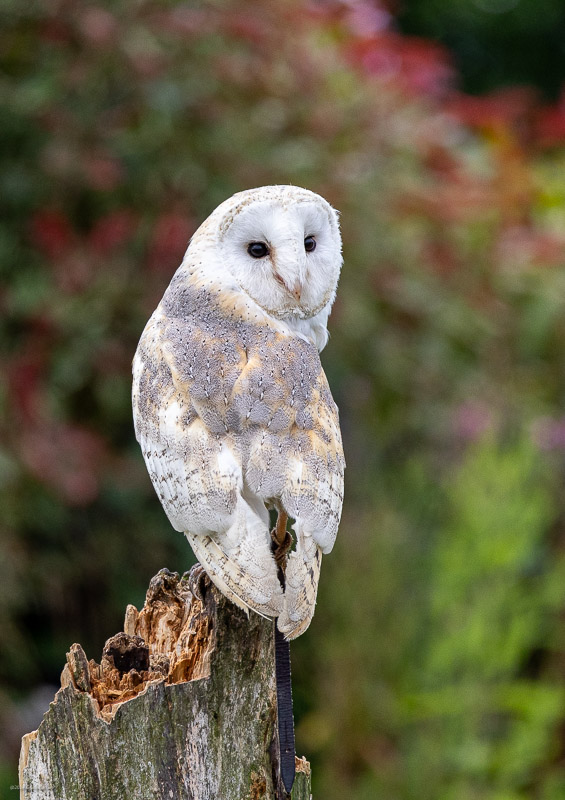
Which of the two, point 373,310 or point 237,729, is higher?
point 373,310

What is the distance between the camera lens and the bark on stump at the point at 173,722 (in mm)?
1679

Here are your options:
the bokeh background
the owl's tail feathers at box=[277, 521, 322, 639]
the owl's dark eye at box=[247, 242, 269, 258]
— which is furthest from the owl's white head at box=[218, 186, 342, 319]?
the bokeh background

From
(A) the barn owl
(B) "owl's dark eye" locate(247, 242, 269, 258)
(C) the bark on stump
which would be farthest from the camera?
(B) "owl's dark eye" locate(247, 242, 269, 258)

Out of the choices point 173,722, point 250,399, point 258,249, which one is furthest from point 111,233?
point 173,722

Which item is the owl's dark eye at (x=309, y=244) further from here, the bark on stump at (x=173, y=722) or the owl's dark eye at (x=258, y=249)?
the bark on stump at (x=173, y=722)

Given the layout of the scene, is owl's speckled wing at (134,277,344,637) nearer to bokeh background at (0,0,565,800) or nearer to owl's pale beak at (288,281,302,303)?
owl's pale beak at (288,281,302,303)

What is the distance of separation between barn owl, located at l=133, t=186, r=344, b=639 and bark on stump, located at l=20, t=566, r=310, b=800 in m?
0.15

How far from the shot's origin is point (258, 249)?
6.90 ft

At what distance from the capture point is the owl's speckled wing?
1.77m

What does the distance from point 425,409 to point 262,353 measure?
288 cm

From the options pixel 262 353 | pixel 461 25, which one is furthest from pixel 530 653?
pixel 461 25

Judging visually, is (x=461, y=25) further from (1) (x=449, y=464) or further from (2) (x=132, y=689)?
(2) (x=132, y=689)

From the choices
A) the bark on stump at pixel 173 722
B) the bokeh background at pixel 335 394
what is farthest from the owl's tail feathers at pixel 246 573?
the bokeh background at pixel 335 394

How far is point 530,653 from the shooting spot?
15.4 ft
